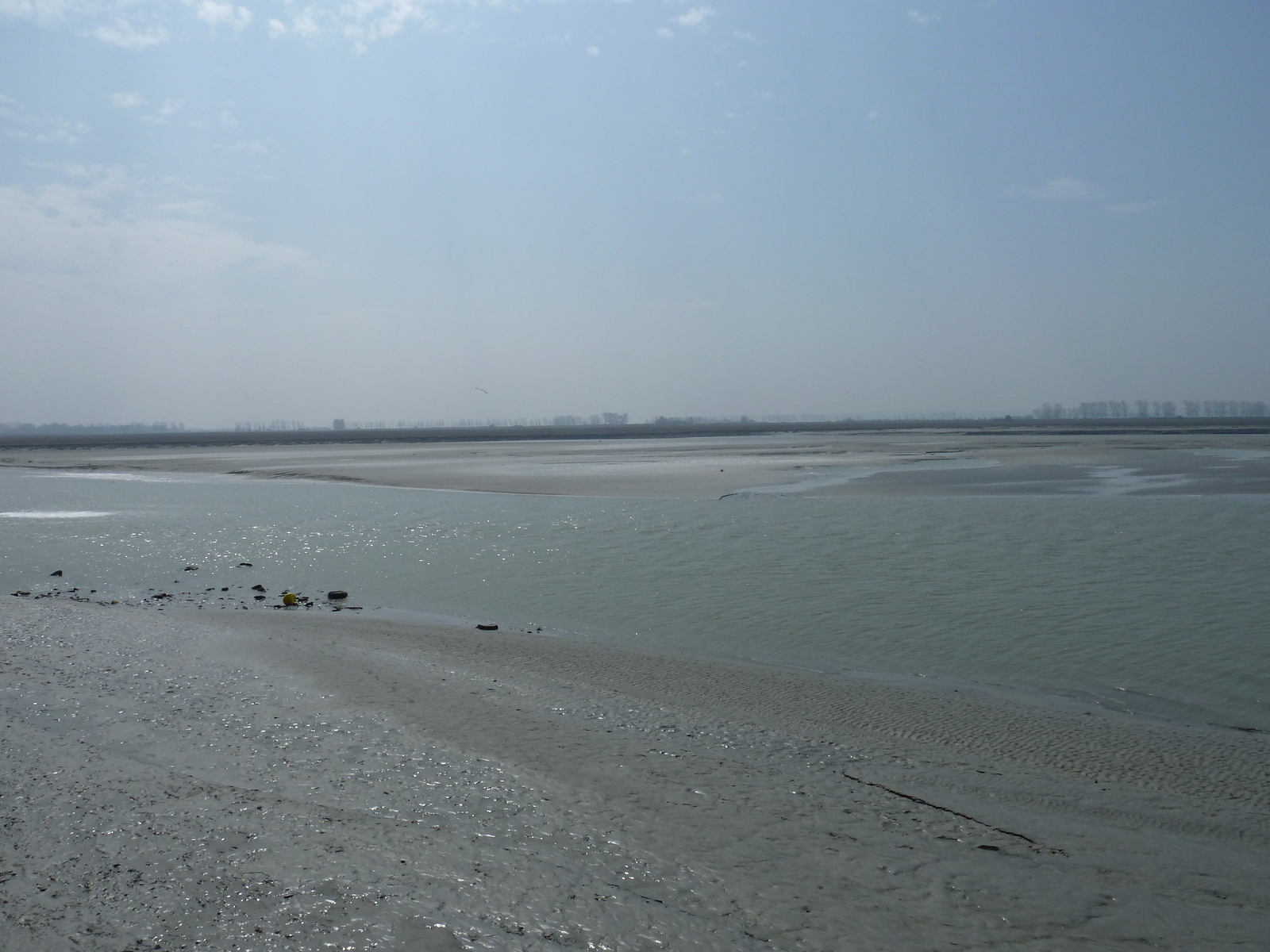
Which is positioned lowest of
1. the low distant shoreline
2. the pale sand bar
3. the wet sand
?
the pale sand bar

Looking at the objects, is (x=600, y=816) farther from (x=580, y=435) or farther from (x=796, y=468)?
(x=580, y=435)

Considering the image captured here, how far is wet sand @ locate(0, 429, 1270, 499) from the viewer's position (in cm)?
3234

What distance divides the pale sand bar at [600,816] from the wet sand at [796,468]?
860 inches

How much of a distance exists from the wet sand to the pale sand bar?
2184cm

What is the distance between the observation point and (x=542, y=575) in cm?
1691

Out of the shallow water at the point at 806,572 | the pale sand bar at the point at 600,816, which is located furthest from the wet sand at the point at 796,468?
the pale sand bar at the point at 600,816

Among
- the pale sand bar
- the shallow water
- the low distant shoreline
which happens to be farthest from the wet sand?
the low distant shoreline

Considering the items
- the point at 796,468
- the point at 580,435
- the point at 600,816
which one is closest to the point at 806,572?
the point at 600,816

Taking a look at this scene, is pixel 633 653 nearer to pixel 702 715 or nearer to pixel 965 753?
pixel 702 715

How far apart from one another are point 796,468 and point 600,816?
39.4 meters

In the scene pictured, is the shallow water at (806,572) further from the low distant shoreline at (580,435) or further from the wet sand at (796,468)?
the low distant shoreline at (580,435)

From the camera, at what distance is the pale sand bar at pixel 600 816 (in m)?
4.67

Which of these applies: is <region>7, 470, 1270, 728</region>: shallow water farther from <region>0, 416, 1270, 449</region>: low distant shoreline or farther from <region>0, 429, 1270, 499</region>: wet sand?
<region>0, 416, 1270, 449</region>: low distant shoreline

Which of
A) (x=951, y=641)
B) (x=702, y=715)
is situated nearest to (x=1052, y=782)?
(x=702, y=715)
